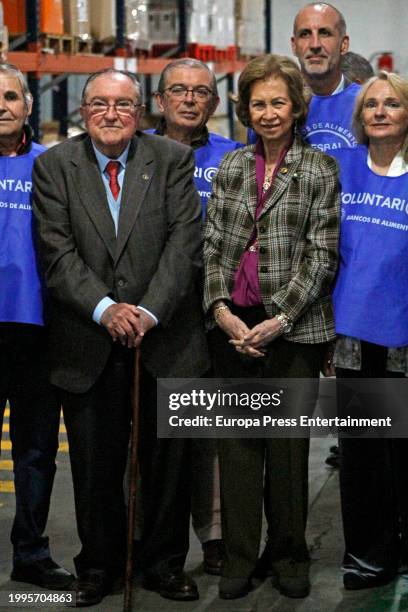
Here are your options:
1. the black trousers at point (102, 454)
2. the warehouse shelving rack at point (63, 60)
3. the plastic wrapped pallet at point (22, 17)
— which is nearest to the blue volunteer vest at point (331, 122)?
the black trousers at point (102, 454)

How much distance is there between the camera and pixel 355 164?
4.12 meters

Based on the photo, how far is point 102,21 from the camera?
9703 millimetres

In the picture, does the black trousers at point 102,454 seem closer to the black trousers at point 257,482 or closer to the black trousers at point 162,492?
the black trousers at point 162,492

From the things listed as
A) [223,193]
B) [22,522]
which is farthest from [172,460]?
[223,193]

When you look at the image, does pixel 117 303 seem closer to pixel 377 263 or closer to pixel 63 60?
pixel 377 263

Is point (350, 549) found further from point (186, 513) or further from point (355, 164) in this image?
point (355, 164)

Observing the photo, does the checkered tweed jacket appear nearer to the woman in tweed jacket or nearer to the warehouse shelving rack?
the woman in tweed jacket

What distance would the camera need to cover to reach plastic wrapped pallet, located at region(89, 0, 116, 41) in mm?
9656

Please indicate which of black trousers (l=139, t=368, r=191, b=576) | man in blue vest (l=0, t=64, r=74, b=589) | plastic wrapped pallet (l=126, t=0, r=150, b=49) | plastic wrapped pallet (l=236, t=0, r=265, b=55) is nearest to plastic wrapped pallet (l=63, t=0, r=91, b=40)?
plastic wrapped pallet (l=126, t=0, r=150, b=49)

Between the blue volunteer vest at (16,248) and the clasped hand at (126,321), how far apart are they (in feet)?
1.14

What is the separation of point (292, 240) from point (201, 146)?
0.73 meters

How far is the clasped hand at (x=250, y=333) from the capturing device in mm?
3949

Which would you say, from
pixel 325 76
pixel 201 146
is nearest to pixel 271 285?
pixel 201 146

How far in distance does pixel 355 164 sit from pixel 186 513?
4.72 ft
